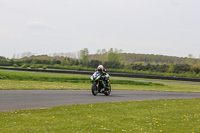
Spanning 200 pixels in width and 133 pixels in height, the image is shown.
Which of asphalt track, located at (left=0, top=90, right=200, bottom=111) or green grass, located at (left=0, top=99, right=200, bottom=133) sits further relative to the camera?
asphalt track, located at (left=0, top=90, right=200, bottom=111)

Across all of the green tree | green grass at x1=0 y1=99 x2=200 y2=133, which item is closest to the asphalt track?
green grass at x1=0 y1=99 x2=200 y2=133

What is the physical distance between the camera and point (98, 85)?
1934 centimetres

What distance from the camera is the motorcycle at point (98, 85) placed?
1859cm

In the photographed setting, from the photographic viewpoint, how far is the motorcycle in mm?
18594

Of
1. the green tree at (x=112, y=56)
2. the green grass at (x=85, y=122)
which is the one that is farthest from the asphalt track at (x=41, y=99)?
the green tree at (x=112, y=56)

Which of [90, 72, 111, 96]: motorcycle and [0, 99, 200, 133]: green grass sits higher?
[90, 72, 111, 96]: motorcycle

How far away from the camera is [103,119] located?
33.2 ft

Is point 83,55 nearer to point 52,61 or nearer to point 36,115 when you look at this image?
point 52,61

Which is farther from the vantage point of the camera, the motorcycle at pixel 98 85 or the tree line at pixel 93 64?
the tree line at pixel 93 64

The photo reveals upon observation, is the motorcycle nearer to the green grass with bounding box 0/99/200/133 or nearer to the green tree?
the green grass with bounding box 0/99/200/133

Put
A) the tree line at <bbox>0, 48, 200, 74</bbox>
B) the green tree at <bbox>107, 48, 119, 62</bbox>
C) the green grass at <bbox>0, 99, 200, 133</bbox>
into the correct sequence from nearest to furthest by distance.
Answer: the green grass at <bbox>0, 99, 200, 133</bbox>
the tree line at <bbox>0, 48, 200, 74</bbox>
the green tree at <bbox>107, 48, 119, 62</bbox>

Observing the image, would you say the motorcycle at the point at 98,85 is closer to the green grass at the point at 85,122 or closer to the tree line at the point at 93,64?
the green grass at the point at 85,122

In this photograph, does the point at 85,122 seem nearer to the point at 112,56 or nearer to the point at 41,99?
the point at 41,99

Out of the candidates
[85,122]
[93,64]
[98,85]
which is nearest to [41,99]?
[98,85]
